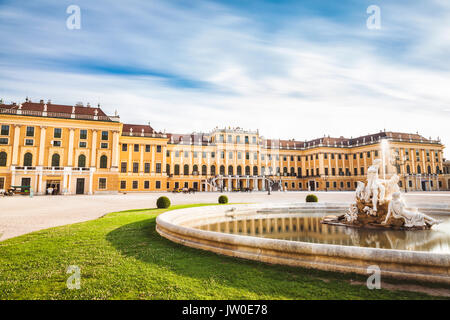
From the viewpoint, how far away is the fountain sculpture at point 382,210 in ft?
24.0

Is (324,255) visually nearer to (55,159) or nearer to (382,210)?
(382,210)

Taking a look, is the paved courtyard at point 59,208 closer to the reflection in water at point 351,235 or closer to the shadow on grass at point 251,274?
the shadow on grass at point 251,274

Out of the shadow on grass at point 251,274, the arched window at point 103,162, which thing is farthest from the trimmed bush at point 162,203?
the arched window at point 103,162

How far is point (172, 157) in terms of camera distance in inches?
2067

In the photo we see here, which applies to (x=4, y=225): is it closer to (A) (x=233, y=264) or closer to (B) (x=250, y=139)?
(A) (x=233, y=264)

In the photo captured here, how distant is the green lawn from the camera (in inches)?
128

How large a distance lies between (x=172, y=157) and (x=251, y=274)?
49.9m

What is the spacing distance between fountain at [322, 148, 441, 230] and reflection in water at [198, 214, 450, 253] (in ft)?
1.14

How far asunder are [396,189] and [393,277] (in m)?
5.37

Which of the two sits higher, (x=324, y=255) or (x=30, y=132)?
(x=30, y=132)

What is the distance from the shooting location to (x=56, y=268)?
433 cm

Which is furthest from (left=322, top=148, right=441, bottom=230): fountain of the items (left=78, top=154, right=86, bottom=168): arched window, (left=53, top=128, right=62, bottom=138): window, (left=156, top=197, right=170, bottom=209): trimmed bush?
(left=53, top=128, right=62, bottom=138): window

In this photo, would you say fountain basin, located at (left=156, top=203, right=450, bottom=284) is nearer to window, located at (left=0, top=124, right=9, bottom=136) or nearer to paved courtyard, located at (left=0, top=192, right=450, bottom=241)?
paved courtyard, located at (left=0, top=192, right=450, bottom=241)

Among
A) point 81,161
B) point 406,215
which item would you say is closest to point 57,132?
point 81,161
